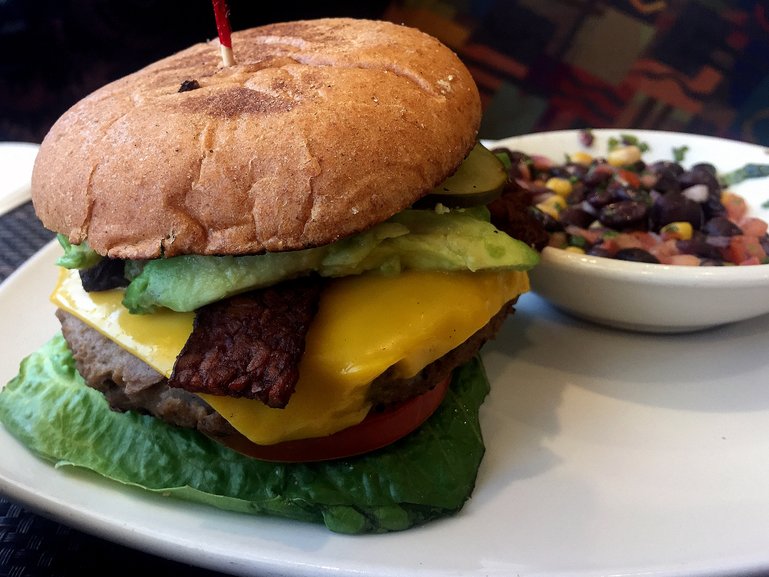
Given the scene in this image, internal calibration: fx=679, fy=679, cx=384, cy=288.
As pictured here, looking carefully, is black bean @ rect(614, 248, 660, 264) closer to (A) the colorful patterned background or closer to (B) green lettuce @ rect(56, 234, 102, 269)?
(B) green lettuce @ rect(56, 234, 102, 269)

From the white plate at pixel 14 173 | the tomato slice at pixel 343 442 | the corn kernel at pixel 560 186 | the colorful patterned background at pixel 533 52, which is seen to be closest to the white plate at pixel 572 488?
the tomato slice at pixel 343 442

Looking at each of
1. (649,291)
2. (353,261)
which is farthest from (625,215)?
(353,261)

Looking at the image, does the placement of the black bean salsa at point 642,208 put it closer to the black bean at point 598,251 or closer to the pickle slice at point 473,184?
the black bean at point 598,251

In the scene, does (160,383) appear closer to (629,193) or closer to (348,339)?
(348,339)

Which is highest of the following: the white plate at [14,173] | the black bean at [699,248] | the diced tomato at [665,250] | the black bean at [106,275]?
the black bean at [699,248]

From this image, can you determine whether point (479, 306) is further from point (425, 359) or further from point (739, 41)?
point (739, 41)

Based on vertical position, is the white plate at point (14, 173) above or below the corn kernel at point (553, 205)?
below

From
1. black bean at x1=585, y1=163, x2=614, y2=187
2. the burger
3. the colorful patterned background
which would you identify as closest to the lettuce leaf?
the burger

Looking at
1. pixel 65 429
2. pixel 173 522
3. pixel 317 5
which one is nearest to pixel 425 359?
pixel 173 522
